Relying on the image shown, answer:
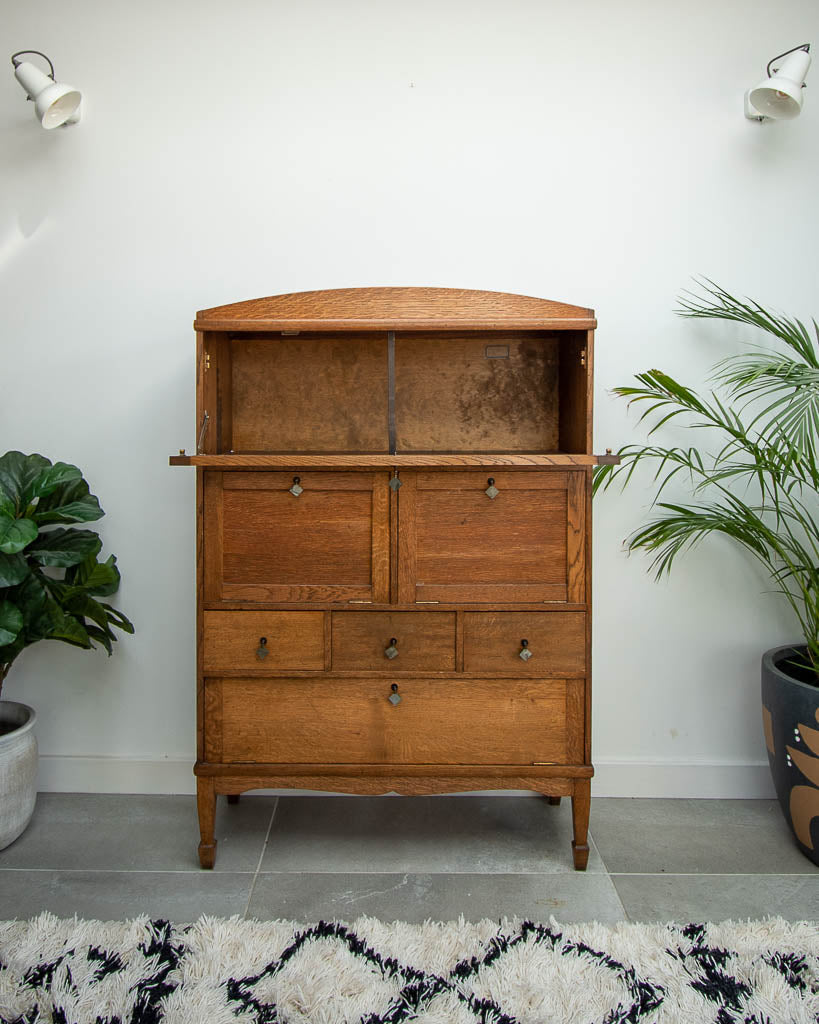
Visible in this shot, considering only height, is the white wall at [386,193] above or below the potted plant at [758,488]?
above

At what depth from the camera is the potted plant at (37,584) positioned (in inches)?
77.6

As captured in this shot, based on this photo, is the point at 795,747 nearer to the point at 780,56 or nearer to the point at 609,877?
the point at 609,877

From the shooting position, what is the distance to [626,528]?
238cm

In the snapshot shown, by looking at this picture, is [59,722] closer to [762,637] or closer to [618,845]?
[618,845]

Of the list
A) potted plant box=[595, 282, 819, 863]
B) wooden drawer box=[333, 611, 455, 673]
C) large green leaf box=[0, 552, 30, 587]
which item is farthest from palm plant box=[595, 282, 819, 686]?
large green leaf box=[0, 552, 30, 587]

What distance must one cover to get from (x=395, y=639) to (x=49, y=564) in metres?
1.03

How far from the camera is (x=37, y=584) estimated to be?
2.06 m

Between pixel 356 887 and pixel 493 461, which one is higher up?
pixel 493 461

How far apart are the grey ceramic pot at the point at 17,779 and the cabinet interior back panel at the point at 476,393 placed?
141 centimetres

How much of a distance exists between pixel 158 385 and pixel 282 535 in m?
0.80

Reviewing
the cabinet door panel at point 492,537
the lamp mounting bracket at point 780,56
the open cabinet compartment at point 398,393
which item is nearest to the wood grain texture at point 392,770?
the cabinet door panel at point 492,537

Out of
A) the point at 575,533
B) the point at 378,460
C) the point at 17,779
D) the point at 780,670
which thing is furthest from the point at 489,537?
the point at 17,779

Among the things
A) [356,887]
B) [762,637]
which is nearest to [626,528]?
[762,637]

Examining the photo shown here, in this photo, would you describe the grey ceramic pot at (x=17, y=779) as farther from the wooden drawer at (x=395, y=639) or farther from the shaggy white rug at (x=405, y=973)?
the wooden drawer at (x=395, y=639)
